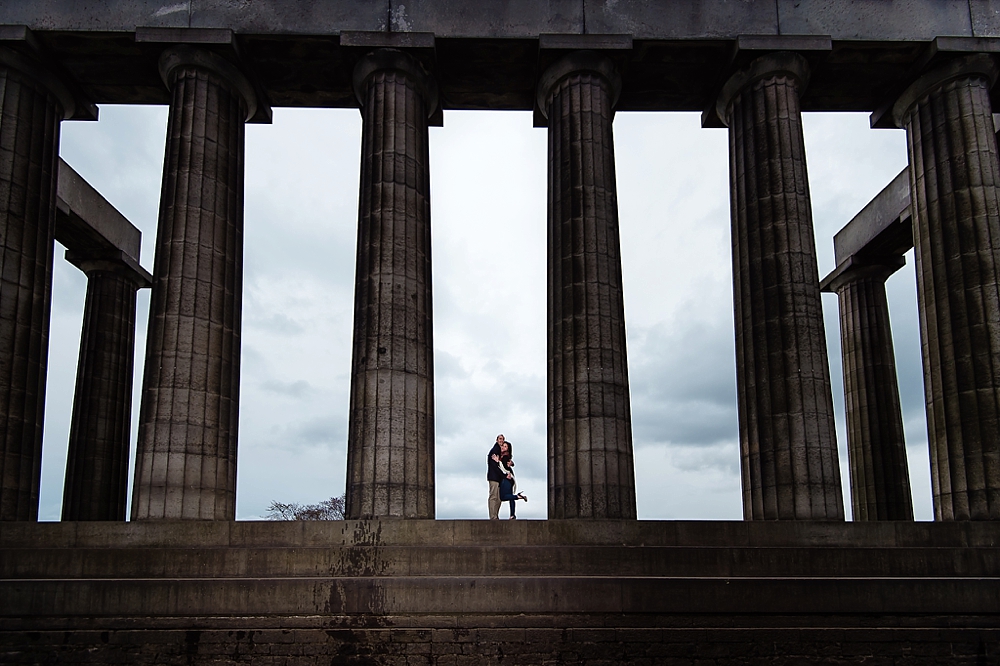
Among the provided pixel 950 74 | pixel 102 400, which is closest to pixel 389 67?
pixel 950 74

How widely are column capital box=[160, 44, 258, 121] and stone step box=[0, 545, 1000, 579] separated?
1647cm

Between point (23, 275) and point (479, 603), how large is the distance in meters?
19.1

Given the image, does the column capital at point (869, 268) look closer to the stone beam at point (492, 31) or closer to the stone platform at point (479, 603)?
the stone beam at point (492, 31)

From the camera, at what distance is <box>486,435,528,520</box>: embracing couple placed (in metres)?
26.4

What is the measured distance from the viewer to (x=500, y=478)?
26453 millimetres

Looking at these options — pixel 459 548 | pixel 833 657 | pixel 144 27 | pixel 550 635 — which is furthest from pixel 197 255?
pixel 833 657

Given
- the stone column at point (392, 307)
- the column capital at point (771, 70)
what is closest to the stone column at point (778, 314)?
the column capital at point (771, 70)

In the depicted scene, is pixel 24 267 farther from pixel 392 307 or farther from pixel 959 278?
pixel 959 278

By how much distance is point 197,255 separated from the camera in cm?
2711

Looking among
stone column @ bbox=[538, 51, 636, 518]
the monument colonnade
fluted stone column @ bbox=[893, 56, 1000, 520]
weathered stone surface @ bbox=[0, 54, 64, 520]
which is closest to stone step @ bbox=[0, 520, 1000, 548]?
the monument colonnade

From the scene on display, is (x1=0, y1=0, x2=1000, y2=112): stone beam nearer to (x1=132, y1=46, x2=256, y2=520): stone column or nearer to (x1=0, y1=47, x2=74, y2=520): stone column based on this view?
(x1=132, y1=46, x2=256, y2=520): stone column

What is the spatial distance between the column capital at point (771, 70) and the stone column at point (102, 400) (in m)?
29.9

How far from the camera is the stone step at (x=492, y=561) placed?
2161 cm

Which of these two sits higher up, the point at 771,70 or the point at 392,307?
the point at 771,70
